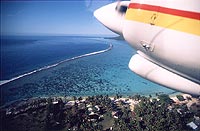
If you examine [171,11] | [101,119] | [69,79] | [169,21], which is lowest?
[69,79]

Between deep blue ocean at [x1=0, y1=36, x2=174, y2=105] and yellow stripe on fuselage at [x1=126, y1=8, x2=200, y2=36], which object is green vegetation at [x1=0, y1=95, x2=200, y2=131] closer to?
deep blue ocean at [x1=0, y1=36, x2=174, y2=105]

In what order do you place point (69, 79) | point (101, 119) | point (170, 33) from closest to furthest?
point (170, 33) < point (101, 119) < point (69, 79)

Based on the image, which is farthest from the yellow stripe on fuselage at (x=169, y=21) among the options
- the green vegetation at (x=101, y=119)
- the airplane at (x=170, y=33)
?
the green vegetation at (x=101, y=119)

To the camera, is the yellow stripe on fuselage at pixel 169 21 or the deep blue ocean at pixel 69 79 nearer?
the yellow stripe on fuselage at pixel 169 21

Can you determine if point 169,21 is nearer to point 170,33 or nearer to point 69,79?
point 170,33

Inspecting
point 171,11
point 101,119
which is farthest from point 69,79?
point 171,11

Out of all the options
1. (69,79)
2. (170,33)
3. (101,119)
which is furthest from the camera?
(69,79)

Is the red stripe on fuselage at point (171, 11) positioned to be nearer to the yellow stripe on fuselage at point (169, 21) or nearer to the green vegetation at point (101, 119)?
A: the yellow stripe on fuselage at point (169, 21)

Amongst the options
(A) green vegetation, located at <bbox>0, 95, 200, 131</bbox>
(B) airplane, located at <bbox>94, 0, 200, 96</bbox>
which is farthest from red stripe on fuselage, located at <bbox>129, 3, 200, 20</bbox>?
(A) green vegetation, located at <bbox>0, 95, 200, 131</bbox>
